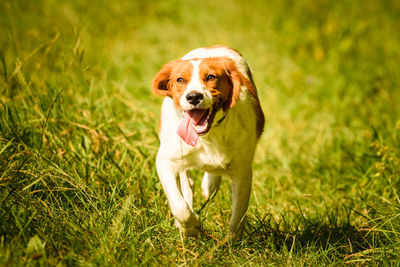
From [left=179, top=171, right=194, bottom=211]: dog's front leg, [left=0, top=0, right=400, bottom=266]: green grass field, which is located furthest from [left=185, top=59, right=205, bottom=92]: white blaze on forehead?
[left=179, top=171, right=194, bottom=211]: dog's front leg

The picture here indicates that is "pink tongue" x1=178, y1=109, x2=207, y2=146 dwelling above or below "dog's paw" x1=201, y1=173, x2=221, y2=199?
above

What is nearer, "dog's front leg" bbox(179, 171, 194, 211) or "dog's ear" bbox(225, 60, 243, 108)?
"dog's ear" bbox(225, 60, 243, 108)

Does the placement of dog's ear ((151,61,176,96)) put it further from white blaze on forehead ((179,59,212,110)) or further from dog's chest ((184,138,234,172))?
dog's chest ((184,138,234,172))

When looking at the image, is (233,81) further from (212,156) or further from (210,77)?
(212,156)

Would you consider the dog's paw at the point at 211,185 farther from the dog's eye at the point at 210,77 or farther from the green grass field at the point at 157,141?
the dog's eye at the point at 210,77

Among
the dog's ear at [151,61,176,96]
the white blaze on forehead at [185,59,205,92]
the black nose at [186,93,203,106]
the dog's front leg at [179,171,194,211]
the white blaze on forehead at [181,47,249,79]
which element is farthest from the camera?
the dog's front leg at [179,171,194,211]

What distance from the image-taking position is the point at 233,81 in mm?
2785

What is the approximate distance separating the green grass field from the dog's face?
0.73m

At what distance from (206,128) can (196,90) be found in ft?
0.84

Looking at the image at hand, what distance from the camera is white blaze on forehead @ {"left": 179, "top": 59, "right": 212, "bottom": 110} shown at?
98.9 inches

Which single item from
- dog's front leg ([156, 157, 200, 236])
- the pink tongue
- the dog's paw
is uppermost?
the pink tongue

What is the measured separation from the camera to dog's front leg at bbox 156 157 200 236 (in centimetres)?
259

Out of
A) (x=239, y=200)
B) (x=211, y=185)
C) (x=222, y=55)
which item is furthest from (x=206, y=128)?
(x=211, y=185)

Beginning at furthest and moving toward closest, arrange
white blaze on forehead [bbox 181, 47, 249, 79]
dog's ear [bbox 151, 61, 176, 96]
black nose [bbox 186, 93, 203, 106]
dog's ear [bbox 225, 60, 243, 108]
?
white blaze on forehead [bbox 181, 47, 249, 79] → dog's ear [bbox 151, 61, 176, 96] → dog's ear [bbox 225, 60, 243, 108] → black nose [bbox 186, 93, 203, 106]
